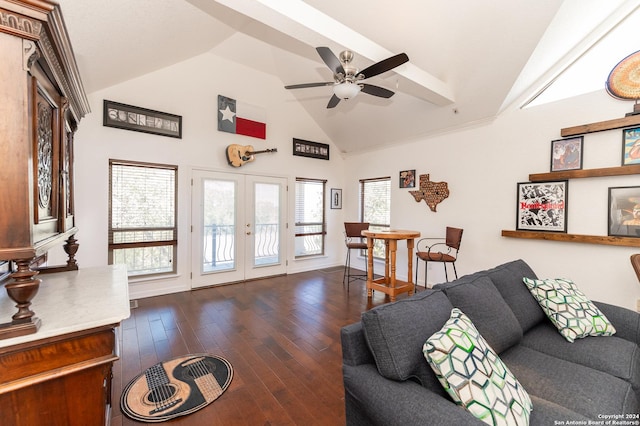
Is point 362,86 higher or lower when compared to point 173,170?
higher

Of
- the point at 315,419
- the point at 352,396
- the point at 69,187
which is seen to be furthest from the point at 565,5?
the point at 69,187

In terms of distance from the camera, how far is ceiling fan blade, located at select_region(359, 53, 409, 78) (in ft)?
7.66

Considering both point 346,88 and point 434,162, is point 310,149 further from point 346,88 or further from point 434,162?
point 346,88

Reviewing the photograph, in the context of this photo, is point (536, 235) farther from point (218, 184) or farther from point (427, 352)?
point (218, 184)

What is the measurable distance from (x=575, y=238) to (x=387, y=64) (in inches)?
116

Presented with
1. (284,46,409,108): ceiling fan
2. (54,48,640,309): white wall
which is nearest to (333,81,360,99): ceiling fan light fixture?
(284,46,409,108): ceiling fan

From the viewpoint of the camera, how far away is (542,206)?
3.38 metres

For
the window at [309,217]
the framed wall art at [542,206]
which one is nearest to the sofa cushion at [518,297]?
the framed wall art at [542,206]

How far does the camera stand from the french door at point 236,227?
4445mm

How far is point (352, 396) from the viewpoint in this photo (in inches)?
49.9

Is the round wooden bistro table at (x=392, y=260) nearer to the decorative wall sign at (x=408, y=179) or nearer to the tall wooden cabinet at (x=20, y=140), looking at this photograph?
the decorative wall sign at (x=408, y=179)

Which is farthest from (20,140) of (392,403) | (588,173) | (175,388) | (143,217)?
(588,173)

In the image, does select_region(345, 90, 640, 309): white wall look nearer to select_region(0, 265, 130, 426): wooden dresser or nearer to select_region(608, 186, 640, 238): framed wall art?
select_region(608, 186, 640, 238): framed wall art

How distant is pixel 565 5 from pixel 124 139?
532 centimetres
